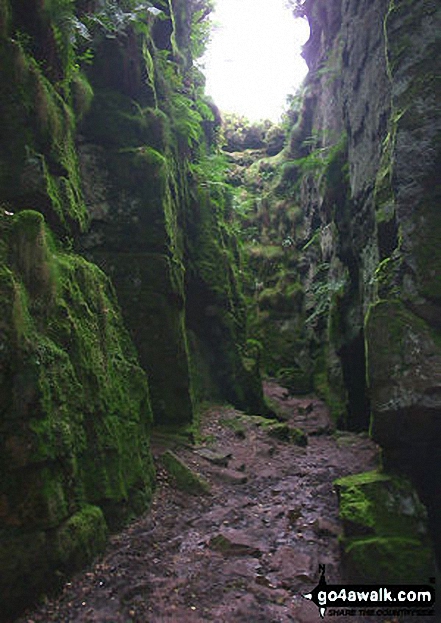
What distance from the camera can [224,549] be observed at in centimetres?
520

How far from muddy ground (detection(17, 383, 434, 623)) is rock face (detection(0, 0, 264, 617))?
34cm

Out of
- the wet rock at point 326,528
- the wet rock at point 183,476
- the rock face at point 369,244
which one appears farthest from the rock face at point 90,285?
the rock face at point 369,244

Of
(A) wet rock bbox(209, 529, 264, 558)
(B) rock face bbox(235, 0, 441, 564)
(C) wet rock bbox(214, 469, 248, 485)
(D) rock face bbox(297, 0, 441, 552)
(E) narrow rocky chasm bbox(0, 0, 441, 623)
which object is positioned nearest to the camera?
(E) narrow rocky chasm bbox(0, 0, 441, 623)

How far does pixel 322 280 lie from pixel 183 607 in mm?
12894

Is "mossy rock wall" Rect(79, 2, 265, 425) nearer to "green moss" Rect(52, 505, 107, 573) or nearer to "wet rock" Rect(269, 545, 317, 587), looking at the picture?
"green moss" Rect(52, 505, 107, 573)

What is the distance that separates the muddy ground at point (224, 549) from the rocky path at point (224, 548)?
0.01 meters

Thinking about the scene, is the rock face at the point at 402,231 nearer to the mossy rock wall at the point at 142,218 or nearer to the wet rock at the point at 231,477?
the wet rock at the point at 231,477

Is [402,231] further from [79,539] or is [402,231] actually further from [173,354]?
[79,539]

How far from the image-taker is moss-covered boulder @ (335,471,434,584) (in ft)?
15.8

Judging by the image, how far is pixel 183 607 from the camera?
4.16 m

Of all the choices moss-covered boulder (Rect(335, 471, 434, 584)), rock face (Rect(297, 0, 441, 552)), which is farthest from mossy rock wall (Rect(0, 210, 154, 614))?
rock face (Rect(297, 0, 441, 552))

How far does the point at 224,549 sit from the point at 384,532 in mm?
1826

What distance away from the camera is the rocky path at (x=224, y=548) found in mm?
4125

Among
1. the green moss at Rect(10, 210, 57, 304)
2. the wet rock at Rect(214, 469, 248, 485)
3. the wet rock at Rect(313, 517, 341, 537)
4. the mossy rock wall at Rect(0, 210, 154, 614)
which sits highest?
the green moss at Rect(10, 210, 57, 304)
